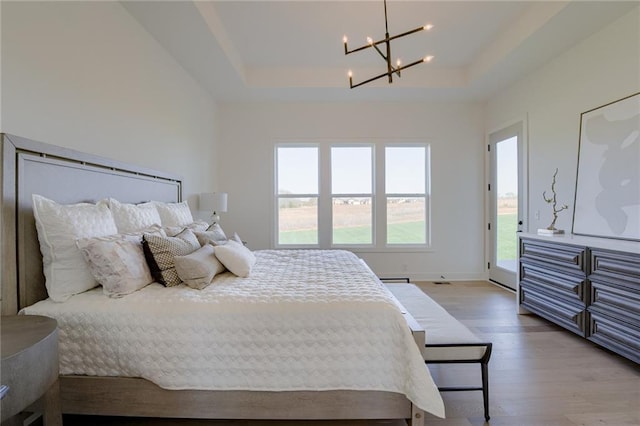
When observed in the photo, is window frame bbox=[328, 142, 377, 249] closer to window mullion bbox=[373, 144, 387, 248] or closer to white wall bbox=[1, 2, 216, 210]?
window mullion bbox=[373, 144, 387, 248]

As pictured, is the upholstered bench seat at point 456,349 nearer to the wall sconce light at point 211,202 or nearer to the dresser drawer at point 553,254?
the dresser drawer at point 553,254

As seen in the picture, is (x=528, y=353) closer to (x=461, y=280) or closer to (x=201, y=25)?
(x=461, y=280)

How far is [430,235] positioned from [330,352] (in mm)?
3888

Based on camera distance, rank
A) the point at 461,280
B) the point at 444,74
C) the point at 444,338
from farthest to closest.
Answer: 1. the point at 461,280
2. the point at 444,74
3. the point at 444,338

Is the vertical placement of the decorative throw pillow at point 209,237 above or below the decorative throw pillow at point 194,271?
above

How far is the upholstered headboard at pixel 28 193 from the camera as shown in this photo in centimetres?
151

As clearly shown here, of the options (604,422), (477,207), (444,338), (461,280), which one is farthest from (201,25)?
(461,280)

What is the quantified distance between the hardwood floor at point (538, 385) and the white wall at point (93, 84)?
5.89 ft

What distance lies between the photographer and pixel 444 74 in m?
4.27

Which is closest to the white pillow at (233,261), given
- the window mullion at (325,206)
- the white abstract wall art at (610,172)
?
the window mullion at (325,206)

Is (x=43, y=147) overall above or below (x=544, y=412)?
above

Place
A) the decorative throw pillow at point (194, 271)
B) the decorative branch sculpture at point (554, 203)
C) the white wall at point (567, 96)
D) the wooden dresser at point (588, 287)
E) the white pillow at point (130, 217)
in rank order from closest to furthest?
the decorative throw pillow at point (194, 271)
the white pillow at point (130, 217)
the wooden dresser at point (588, 287)
the white wall at point (567, 96)
the decorative branch sculpture at point (554, 203)

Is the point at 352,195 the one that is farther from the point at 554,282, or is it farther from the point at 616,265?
the point at 616,265

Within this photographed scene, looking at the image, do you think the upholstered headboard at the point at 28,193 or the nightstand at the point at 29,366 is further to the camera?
the upholstered headboard at the point at 28,193
